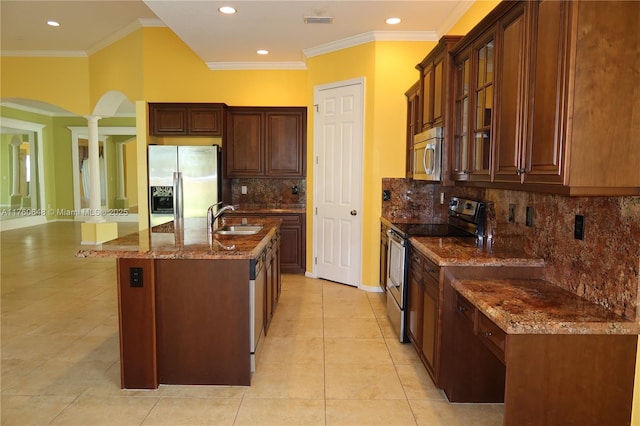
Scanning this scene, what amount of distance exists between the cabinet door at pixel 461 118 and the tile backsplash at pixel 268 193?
133 inches

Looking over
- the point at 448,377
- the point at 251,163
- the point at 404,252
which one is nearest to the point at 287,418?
the point at 448,377

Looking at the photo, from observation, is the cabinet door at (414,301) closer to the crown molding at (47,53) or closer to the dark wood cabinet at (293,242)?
the dark wood cabinet at (293,242)

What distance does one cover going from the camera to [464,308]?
7.75ft

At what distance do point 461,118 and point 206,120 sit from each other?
3.90 meters

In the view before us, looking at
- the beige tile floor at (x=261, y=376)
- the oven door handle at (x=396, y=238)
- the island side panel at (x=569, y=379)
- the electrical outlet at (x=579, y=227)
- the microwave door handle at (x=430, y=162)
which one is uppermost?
the microwave door handle at (x=430, y=162)

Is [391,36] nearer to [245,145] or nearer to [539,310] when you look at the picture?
[245,145]

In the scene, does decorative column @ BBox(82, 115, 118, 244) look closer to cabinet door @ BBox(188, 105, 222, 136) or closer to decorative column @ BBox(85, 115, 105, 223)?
decorative column @ BBox(85, 115, 105, 223)

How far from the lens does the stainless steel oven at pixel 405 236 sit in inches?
131

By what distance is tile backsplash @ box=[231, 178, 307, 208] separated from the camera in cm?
637

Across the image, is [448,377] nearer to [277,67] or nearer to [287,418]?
[287,418]

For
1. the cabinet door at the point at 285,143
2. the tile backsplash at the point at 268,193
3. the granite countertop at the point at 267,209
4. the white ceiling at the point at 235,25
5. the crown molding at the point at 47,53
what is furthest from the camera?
the crown molding at the point at 47,53

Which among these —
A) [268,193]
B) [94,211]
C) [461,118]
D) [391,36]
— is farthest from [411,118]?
[94,211]

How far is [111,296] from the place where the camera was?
4797 mm

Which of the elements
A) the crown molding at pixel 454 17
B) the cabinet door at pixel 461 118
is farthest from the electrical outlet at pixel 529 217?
the crown molding at pixel 454 17
